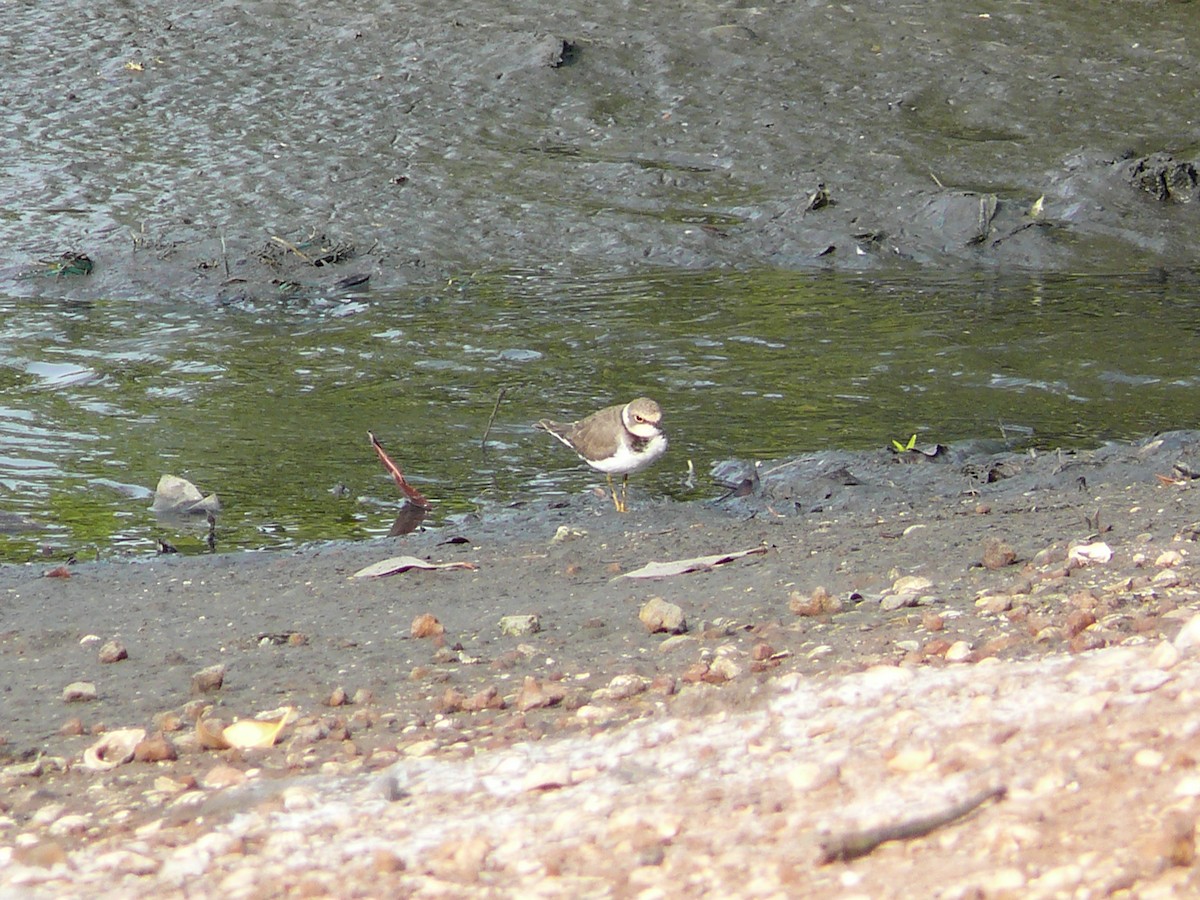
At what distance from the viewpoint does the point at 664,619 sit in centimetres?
398

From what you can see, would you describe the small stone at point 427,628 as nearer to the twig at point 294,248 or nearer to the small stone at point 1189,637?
the small stone at point 1189,637

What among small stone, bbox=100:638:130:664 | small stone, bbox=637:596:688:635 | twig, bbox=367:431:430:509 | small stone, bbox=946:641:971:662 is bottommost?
twig, bbox=367:431:430:509

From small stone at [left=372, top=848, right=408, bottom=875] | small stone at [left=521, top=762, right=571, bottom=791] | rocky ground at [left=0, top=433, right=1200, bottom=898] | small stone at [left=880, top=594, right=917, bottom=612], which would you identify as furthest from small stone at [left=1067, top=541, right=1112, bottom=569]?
small stone at [left=372, top=848, right=408, bottom=875]

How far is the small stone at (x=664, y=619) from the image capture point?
3.96m

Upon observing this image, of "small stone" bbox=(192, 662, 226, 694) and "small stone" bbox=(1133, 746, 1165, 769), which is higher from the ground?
"small stone" bbox=(1133, 746, 1165, 769)

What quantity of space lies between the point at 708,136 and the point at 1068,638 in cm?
844

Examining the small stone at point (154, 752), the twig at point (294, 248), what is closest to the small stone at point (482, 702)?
the small stone at point (154, 752)

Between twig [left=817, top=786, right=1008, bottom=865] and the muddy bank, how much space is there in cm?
735

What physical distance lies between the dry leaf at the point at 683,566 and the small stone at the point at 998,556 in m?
0.83

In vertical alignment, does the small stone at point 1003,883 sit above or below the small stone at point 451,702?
above

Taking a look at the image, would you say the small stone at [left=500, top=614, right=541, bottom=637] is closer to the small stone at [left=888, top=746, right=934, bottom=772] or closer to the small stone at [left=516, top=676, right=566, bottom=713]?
the small stone at [left=516, top=676, right=566, bottom=713]

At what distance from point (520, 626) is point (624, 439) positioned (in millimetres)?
1654

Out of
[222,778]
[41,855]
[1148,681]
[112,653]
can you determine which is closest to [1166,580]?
[1148,681]

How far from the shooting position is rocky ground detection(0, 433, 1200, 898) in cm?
244
